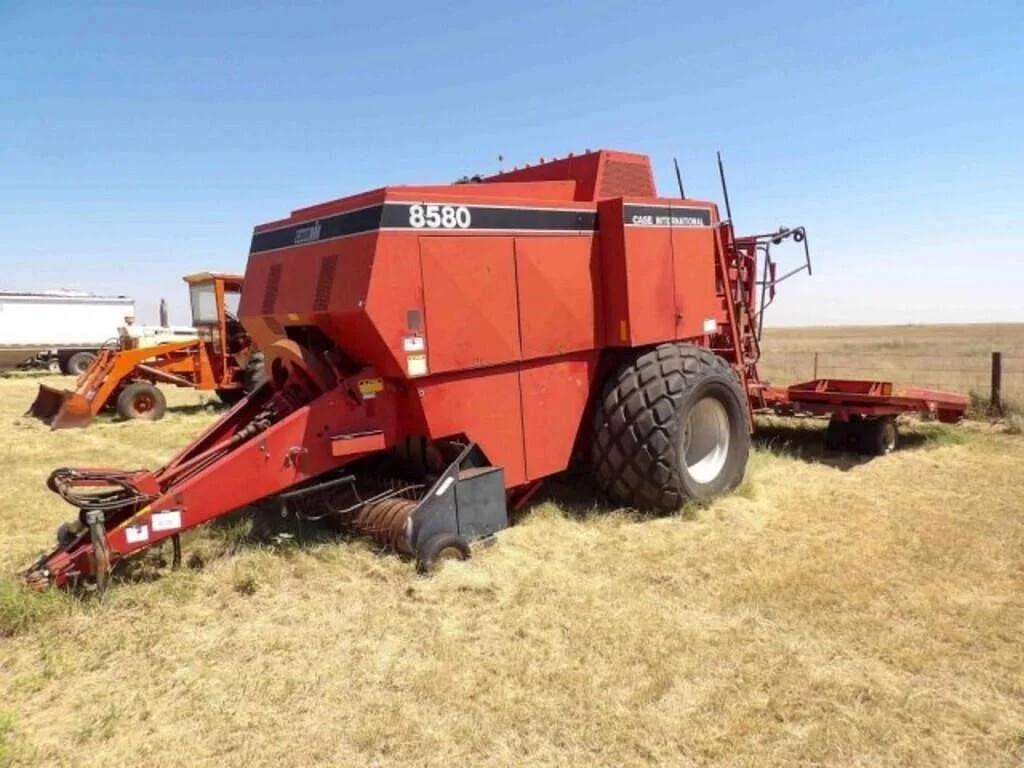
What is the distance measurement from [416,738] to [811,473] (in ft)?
18.4

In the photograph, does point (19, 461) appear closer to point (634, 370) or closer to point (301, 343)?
point (301, 343)

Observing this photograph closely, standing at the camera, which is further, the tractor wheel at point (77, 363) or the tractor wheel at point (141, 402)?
the tractor wheel at point (77, 363)

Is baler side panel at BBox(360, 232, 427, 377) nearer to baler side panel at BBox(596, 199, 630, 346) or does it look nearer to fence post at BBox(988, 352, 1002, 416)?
baler side panel at BBox(596, 199, 630, 346)

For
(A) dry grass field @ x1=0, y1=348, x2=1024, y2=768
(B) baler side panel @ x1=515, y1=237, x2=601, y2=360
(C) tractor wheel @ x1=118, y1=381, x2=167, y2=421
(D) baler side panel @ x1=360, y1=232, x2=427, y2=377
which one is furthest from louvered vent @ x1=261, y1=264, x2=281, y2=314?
(C) tractor wheel @ x1=118, y1=381, x2=167, y2=421

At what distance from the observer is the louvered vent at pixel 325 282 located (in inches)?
206

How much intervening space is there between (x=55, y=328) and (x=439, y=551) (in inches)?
1058

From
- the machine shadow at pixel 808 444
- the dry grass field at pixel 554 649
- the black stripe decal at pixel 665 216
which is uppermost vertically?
the black stripe decal at pixel 665 216

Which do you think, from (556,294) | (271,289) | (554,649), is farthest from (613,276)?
(554,649)

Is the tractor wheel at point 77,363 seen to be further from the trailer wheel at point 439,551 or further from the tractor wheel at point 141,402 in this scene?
the trailer wheel at point 439,551

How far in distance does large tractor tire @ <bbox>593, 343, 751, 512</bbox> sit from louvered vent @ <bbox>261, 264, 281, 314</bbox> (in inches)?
104

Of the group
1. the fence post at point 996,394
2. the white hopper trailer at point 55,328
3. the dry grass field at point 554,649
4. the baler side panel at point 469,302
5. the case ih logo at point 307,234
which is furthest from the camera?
the white hopper trailer at point 55,328

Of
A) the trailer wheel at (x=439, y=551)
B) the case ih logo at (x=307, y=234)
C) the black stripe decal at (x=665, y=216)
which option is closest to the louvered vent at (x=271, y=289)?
the case ih logo at (x=307, y=234)

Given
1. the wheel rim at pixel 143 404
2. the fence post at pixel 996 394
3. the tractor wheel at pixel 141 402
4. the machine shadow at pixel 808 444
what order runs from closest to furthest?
1. the machine shadow at pixel 808 444
2. the fence post at pixel 996 394
3. the tractor wheel at pixel 141 402
4. the wheel rim at pixel 143 404

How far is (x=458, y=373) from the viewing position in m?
5.34
